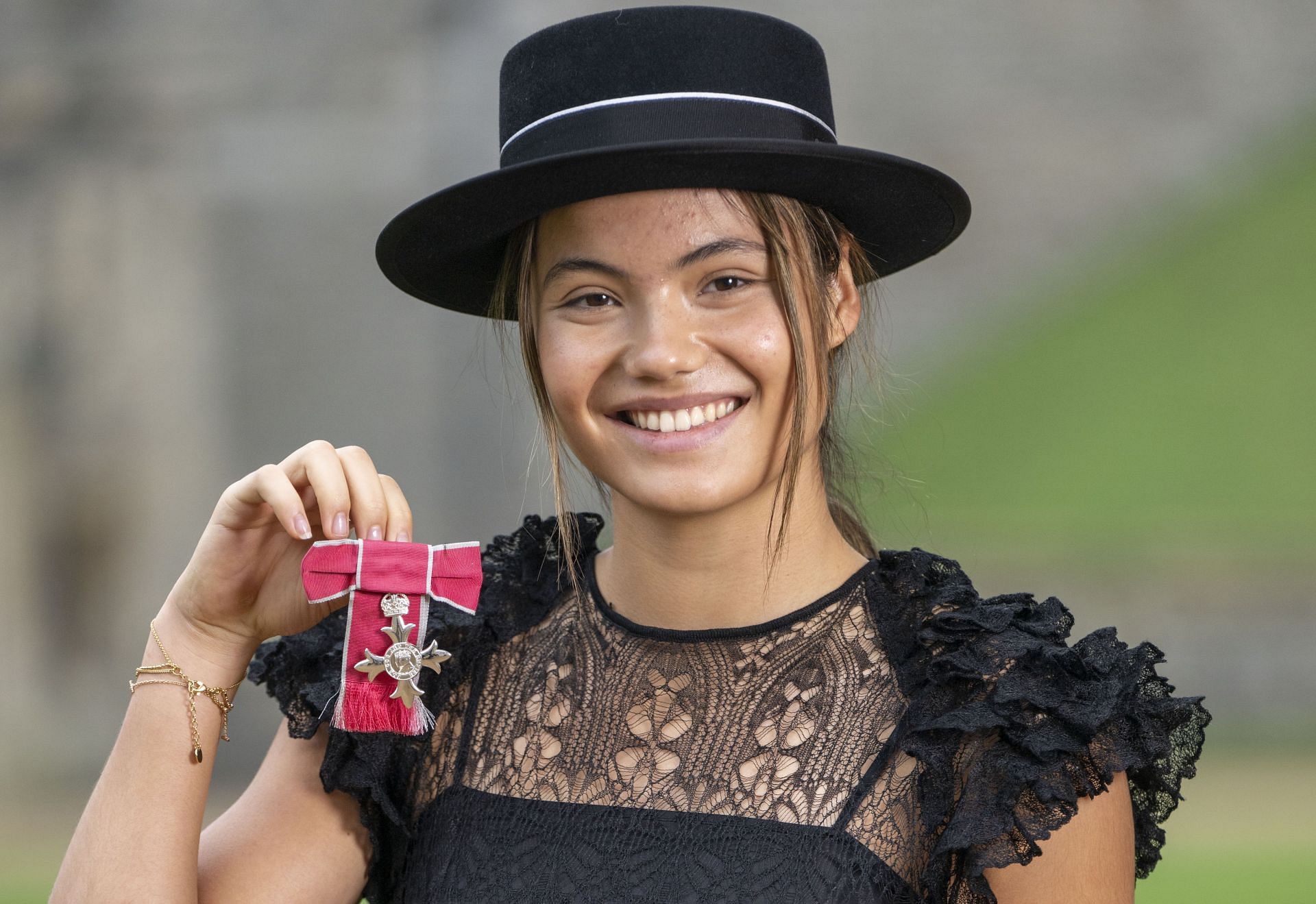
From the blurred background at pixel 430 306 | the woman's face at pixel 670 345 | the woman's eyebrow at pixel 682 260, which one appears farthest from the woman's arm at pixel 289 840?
the blurred background at pixel 430 306

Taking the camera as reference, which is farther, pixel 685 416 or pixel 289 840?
pixel 289 840

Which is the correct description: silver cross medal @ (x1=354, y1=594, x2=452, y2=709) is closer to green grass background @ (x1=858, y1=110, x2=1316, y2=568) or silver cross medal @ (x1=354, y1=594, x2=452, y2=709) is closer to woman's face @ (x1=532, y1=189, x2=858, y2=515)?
woman's face @ (x1=532, y1=189, x2=858, y2=515)

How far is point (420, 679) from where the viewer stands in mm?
1630

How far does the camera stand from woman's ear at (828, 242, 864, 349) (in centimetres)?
154

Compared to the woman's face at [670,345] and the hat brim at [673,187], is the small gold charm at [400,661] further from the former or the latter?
the hat brim at [673,187]

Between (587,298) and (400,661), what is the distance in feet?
1.40

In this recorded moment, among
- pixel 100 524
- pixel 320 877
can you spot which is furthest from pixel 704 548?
pixel 100 524

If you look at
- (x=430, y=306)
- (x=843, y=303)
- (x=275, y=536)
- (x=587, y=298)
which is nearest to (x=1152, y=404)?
(x=430, y=306)

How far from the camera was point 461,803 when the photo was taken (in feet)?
5.09

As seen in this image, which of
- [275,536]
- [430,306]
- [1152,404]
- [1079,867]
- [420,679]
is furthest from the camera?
[430,306]

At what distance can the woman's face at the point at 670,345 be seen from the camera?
1.41 metres

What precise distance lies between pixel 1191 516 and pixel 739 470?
3.21m

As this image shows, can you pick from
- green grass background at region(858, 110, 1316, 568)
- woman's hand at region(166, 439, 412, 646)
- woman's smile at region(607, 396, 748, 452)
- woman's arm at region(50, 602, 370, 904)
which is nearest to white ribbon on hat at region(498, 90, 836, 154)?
woman's smile at region(607, 396, 748, 452)

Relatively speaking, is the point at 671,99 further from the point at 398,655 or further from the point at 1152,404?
the point at 1152,404
